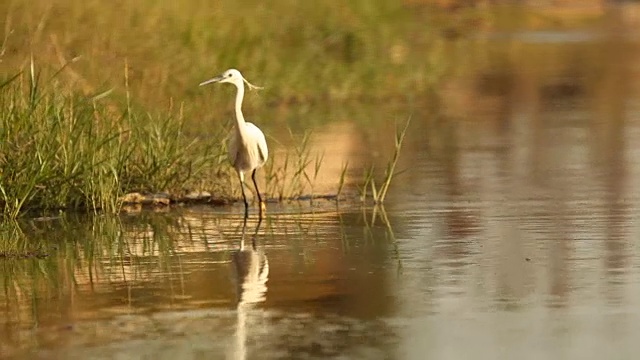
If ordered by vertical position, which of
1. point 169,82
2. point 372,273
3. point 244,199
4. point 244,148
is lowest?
point 372,273

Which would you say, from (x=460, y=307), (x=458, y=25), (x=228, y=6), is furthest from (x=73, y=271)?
(x=458, y=25)

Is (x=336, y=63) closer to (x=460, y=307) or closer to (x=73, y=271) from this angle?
(x=73, y=271)

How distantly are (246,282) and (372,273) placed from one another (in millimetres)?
724

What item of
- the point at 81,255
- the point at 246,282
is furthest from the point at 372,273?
the point at 81,255

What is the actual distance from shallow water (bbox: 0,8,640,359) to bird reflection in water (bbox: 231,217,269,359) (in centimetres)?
2

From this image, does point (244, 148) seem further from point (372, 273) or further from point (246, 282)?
point (246, 282)

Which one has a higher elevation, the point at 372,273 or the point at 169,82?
the point at 169,82

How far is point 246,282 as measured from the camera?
30.9 feet

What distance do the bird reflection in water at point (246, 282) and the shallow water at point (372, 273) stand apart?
0.02 metres

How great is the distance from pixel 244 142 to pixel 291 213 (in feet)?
2.95

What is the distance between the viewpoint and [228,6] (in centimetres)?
2333

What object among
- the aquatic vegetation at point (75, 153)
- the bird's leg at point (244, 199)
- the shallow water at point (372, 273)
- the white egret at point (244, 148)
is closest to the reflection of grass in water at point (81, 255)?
the shallow water at point (372, 273)

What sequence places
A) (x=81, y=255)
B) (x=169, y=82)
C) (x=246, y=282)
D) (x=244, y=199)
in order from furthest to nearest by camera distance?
1. (x=169, y=82)
2. (x=244, y=199)
3. (x=81, y=255)
4. (x=246, y=282)

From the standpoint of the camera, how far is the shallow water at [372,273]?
303 inches
